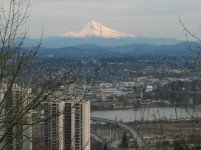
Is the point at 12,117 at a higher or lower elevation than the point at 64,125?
higher

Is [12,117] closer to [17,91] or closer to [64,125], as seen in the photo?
[17,91]

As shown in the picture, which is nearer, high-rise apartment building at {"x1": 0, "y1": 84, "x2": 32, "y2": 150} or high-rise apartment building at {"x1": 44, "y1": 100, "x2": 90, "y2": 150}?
high-rise apartment building at {"x1": 0, "y1": 84, "x2": 32, "y2": 150}

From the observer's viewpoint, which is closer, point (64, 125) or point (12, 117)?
point (12, 117)

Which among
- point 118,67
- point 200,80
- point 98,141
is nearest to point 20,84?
point 200,80

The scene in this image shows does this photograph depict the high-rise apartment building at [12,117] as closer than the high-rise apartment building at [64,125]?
Yes

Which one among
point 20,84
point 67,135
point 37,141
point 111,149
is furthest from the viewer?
point 111,149

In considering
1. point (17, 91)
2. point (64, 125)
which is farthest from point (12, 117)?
point (64, 125)

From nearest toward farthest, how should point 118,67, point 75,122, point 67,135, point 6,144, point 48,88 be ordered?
point 6,144 < point 48,88 < point 67,135 < point 75,122 < point 118,67

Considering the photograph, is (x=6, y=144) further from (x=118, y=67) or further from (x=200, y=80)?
(x=118, y=67)
